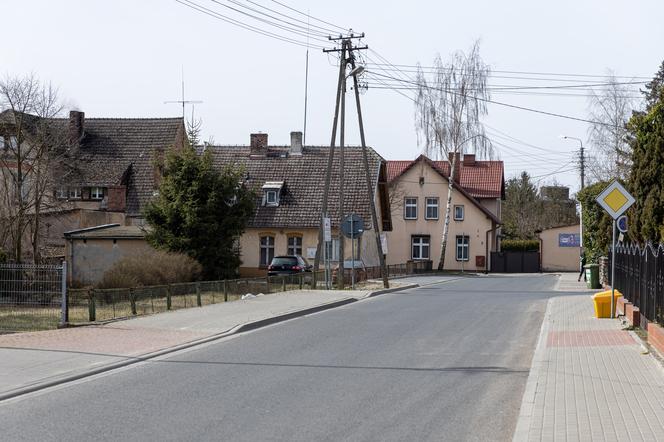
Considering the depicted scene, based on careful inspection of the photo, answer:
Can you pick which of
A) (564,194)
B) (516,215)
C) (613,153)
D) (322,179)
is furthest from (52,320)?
(564,194)

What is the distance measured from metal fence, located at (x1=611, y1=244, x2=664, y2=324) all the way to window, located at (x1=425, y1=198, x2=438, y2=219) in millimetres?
46876

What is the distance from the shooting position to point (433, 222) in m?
68.6

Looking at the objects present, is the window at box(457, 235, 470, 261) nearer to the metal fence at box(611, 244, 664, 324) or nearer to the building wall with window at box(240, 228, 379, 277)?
the building wall with window at box(240, 228, 379, 277)

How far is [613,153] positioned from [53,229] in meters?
34.2

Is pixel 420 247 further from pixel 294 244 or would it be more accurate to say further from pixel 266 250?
pixel 266 250

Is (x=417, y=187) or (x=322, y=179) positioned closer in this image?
(x=322, y=179)

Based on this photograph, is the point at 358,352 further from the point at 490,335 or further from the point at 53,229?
the point at 53,229

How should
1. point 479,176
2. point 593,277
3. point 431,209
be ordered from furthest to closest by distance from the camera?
1. point 479,176
2. point 431,209
3. point 593,277

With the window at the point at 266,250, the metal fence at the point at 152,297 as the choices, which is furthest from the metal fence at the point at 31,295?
the window at the point at 266,250

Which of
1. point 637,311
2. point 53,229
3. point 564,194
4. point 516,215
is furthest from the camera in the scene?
point 564,194

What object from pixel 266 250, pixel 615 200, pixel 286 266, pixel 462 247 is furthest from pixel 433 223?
pixel 615 200

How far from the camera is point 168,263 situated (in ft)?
102

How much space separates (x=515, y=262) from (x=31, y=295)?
58023 millimetres

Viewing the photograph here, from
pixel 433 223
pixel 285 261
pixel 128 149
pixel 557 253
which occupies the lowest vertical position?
pixel 285 261
